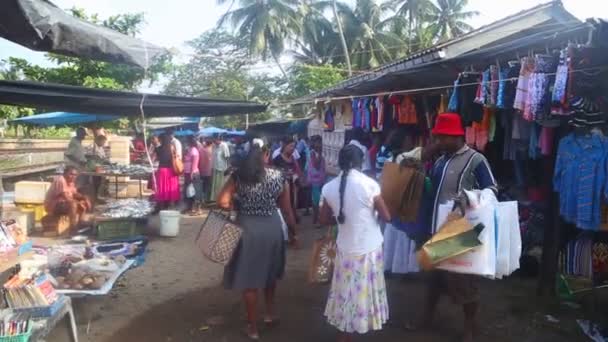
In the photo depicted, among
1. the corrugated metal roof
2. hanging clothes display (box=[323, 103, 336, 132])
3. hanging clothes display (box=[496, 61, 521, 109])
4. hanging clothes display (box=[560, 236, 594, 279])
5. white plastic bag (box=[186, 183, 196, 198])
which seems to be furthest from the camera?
white plastic bag (box=[186, 183, 196, 198])

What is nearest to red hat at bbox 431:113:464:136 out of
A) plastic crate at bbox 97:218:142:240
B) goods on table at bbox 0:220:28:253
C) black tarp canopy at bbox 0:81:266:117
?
black tarp canopy at bbox 0:81:266:117

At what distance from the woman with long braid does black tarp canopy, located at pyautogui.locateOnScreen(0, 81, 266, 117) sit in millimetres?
2391

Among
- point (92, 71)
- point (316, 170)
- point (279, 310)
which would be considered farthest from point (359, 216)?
point (92, 71)

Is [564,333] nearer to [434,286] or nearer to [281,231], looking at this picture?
[434,286]

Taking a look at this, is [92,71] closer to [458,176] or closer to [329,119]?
[329,119]

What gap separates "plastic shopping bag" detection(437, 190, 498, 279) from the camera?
11.3 feet

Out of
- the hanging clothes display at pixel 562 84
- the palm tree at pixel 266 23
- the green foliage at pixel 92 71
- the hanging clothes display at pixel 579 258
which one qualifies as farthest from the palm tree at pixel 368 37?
the hanging clothes display at pixel 562 84

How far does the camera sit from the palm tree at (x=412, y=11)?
29078 millimetres

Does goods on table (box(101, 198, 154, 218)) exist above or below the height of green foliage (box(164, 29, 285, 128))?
below

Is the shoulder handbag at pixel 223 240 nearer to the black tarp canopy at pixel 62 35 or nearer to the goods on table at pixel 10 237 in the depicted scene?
the black tarp canopy at pixel 62 35

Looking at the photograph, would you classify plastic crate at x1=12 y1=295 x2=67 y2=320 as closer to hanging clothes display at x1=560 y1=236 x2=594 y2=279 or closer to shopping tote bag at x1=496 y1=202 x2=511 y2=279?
shopping tote bag at x1=496 y1=202 x2=511 y2=279

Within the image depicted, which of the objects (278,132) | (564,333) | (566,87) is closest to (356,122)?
(566,87)

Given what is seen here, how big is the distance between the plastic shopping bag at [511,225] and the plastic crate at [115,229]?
6136 millimetres

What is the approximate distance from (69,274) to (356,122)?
A: 5.15 meters
